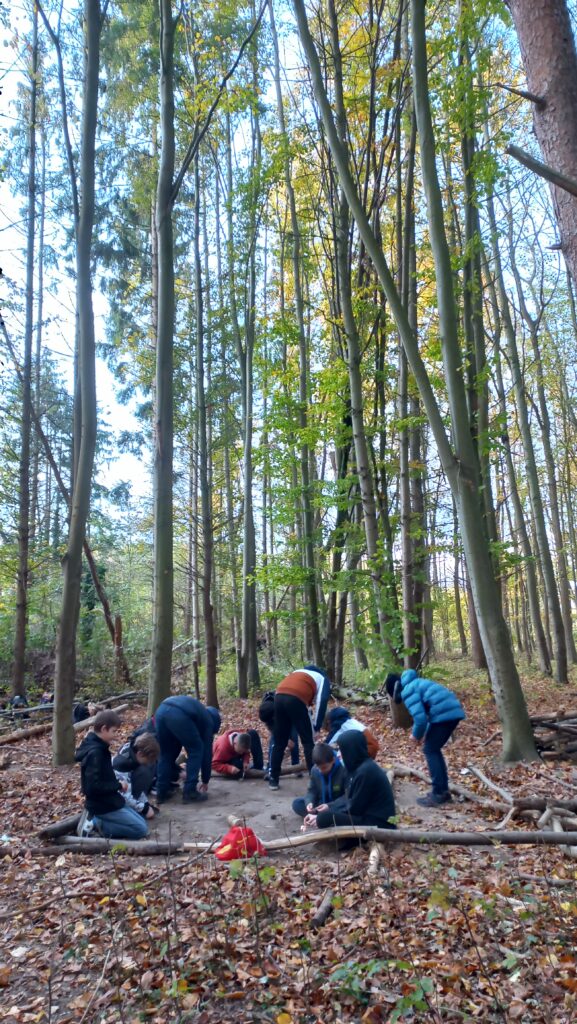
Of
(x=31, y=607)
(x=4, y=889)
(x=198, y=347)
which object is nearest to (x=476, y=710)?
(x=4, y=889)

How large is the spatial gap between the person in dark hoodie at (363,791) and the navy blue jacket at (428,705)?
1.10 m

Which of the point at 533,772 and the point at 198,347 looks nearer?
the point at 533,772

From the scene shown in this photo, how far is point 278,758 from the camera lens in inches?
295

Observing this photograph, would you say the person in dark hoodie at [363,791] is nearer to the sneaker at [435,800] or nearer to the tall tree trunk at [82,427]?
the sneaker at [435,800]

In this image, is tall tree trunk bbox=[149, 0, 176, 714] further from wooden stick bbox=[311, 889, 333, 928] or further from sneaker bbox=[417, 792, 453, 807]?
wooden stick bbox=[311, 889, 333, 928]

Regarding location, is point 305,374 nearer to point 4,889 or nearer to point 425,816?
point 425,816

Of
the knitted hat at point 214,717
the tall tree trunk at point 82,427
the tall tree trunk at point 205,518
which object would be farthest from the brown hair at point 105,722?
the tall tree trunk at point 205,518

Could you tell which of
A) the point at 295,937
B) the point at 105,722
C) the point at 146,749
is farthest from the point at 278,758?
the point at 295,937

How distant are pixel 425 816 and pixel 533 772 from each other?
1623 mm

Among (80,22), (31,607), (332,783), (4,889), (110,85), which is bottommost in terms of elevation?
(4,889)

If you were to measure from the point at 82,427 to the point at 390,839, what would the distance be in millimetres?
6502

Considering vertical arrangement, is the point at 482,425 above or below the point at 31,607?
above

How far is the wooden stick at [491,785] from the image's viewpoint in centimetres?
597

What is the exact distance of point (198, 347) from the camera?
14383mm
